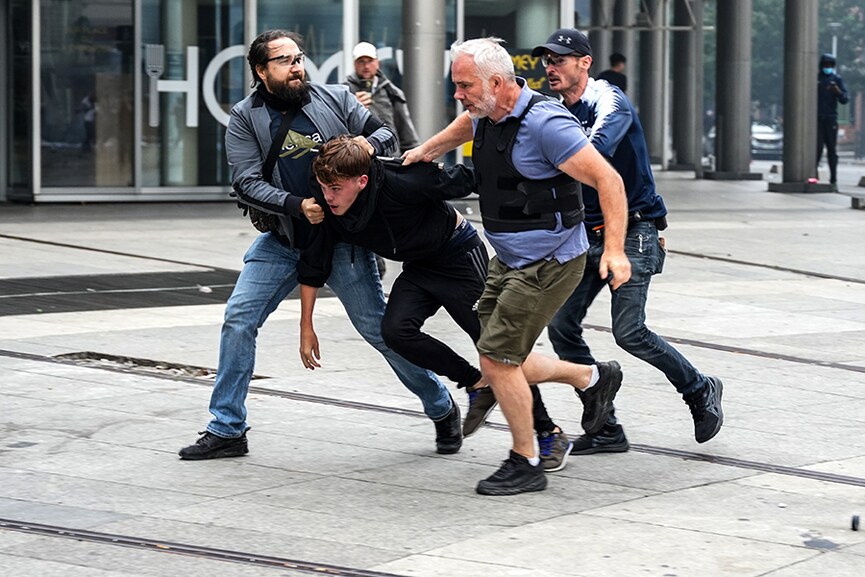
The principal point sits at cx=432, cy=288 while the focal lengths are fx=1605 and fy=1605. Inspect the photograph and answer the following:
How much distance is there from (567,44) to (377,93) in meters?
5.39

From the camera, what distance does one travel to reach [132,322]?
32.1ft

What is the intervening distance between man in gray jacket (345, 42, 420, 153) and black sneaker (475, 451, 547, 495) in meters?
5.78

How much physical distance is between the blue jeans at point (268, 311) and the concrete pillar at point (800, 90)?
17591 mm

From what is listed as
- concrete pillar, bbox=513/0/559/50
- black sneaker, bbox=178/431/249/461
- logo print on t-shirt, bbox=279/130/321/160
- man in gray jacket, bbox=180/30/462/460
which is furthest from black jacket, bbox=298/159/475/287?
concrete pillar, bbox=513/0/559/50

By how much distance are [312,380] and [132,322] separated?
2.13 m

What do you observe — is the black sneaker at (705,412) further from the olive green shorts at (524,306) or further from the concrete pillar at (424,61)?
the concrete pillar at (424,61)

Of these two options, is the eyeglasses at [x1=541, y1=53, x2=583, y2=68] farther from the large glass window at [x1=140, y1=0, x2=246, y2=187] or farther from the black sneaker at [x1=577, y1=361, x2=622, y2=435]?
the large glass window at [x1=140, y1=0, x2=246, y2=187]

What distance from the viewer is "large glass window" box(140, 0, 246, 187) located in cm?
1972

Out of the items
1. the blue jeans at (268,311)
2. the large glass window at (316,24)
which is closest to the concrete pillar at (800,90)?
the large glass window at (316,24)

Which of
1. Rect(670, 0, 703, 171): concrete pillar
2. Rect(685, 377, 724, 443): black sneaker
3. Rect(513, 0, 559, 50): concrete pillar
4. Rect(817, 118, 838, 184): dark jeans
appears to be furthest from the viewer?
Rect(670, 0, 703, 171): concrete pillar

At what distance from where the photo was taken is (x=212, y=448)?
20.8ft

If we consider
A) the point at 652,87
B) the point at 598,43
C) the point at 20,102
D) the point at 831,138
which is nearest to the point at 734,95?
the point at 831,138

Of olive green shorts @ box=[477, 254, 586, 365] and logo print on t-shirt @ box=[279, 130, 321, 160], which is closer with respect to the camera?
olive green shorts @ box=[477, 254, 586, 365]

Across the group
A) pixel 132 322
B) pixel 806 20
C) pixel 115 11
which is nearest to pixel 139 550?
pixel 132 322
